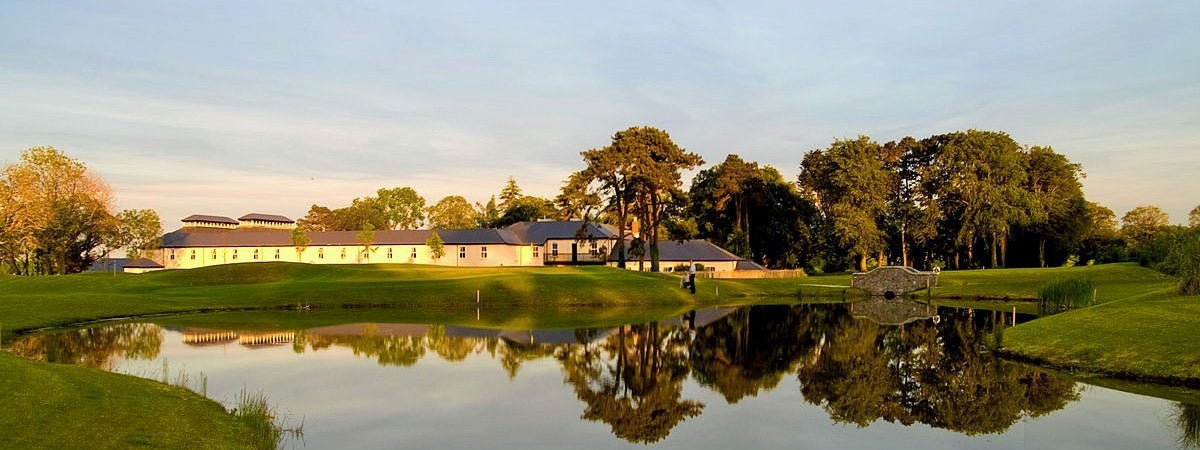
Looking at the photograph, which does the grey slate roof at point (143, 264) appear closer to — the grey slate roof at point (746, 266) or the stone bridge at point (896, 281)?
the grey slate roof at point (746, 266)

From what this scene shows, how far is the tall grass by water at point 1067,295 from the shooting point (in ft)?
142

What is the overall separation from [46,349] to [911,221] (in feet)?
294

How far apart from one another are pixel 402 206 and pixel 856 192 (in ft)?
334

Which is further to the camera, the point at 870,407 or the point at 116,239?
the point at 116,239

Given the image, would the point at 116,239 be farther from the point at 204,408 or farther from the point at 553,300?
the point at 204,408

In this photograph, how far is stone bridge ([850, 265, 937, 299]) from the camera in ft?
222

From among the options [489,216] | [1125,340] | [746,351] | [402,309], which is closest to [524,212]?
[489,216]

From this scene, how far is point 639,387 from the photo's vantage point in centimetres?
2295

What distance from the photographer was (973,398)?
20344 mm

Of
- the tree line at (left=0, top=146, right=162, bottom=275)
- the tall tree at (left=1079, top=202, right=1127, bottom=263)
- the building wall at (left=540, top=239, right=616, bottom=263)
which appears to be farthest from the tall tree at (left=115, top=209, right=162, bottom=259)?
the tall tree at (left=1079, top=202, right=1127, bottom=263)

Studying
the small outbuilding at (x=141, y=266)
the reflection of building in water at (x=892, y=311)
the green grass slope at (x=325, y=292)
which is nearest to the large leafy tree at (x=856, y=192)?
the green grass slope at (x=325, y=292)

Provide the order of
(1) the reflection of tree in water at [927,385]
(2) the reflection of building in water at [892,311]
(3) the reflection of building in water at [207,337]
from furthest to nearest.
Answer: (2) the reflection of building in water at [892,311] < (3) the reflection of building in water at [207,337] < (1) the reflection of tree in water at [927,385]

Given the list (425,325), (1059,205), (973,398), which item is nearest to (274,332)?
(425,325)

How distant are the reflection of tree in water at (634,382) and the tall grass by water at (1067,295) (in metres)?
23.0
